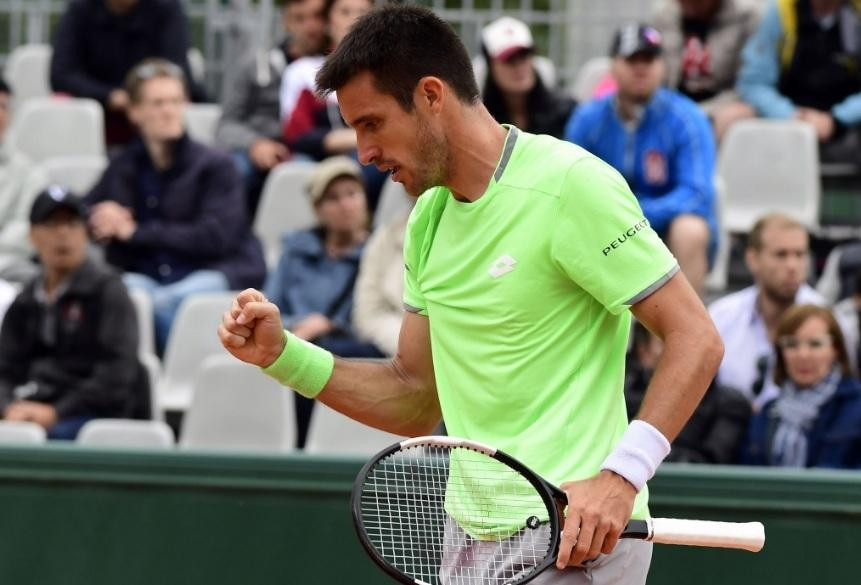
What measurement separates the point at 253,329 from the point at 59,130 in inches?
244

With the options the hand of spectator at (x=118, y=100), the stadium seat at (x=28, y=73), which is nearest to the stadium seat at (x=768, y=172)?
the hand of spectator at (x=118, y=100)

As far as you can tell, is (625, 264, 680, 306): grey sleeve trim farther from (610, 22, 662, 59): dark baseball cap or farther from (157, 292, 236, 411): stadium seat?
(610, 22, 662, 59): dark baseball cap

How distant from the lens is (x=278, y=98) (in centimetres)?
862

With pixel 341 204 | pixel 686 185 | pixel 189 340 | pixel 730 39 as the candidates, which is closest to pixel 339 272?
pixel 341 204

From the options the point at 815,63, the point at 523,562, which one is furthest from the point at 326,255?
the point at 523,562

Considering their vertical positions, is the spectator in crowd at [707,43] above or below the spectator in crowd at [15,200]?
above

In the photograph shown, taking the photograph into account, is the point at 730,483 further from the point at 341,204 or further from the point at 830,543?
the point at 341,204

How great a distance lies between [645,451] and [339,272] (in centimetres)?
426

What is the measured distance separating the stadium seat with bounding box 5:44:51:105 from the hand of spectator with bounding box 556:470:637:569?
25.7 ft

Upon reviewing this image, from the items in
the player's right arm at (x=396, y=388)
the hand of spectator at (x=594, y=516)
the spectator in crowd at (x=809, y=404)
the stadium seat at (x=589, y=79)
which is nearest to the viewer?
the hand of spectator at (x=594, y=516)

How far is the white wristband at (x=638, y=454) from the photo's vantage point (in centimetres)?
276

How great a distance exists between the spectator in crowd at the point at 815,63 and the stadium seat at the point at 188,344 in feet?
9.80

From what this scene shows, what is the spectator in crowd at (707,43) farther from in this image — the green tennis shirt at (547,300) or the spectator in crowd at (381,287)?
the green tennis shirt at (547,300)

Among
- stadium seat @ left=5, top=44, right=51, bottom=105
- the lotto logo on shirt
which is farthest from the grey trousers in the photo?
stadium seat @ left=5, top=44, right=51, bottom=105
